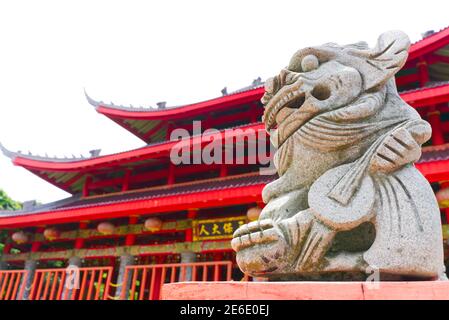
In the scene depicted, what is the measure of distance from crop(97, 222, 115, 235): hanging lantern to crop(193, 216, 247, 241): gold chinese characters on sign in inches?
90.5

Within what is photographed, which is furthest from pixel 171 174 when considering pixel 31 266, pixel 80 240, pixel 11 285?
pixel 31 266

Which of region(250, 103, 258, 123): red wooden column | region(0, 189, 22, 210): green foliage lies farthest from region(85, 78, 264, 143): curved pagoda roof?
region(0, 189, 22, 210): green foliage

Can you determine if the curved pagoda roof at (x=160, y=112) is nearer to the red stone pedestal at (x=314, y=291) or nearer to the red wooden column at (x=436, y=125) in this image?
the red wooden column at (x=436, y=125)

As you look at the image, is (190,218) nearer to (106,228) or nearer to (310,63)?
(106,228)

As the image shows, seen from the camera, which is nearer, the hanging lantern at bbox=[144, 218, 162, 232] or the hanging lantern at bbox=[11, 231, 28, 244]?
the hanging lantern at bbox=[144, 218, 162, 232]

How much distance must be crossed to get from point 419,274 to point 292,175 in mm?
1034

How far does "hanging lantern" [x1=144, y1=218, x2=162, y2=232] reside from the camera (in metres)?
8.62

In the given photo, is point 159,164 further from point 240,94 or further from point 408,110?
point 408,110

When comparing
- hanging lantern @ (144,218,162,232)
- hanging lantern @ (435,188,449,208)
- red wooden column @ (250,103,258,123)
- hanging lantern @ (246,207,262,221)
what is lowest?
hanging lantern @ (435,188,449,208)

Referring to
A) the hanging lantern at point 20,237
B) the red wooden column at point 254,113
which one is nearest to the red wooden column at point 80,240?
the hanging lantern at point 20,237

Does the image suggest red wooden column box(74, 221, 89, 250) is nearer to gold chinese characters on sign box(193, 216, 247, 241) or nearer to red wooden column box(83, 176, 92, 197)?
red wooden column box(83, 176, 92, 197)

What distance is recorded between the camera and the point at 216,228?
26.9 feet

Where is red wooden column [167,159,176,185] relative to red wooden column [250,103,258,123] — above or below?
below
